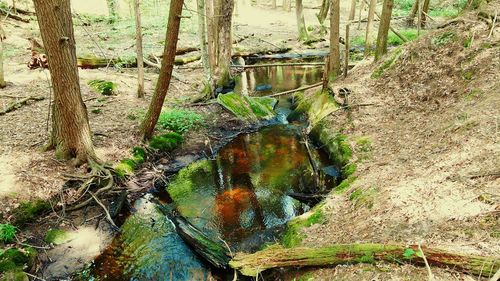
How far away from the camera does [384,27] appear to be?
13.3 meters

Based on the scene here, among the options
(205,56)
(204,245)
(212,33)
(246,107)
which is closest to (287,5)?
(212,33)

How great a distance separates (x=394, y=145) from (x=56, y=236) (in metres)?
7.86

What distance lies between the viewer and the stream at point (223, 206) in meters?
6.74

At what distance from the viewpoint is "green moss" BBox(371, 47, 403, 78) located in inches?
497

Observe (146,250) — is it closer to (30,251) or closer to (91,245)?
(91,245)

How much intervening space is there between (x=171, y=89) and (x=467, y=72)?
11.1 meters

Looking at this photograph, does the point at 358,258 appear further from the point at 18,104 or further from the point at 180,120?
the point at 18,104

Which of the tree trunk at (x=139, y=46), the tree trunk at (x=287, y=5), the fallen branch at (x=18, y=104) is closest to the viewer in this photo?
the fallen branch at (x=18, y=104)

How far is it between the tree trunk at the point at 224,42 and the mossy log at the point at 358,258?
1107 centimetres

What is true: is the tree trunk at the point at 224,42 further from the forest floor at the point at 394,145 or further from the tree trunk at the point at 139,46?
the tree trunk at the point at 139,46

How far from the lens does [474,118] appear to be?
307 inches

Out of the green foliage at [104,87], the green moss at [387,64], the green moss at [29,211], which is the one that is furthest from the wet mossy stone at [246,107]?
the green moss at [29,211]

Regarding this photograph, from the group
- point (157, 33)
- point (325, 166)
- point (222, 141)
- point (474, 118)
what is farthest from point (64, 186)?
point (157, 33)

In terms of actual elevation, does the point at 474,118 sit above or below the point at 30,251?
above
